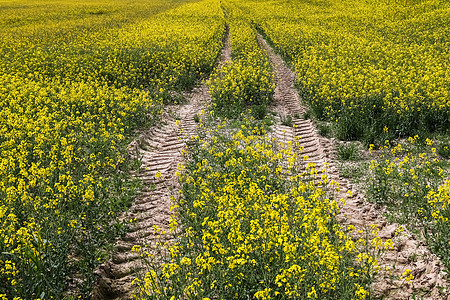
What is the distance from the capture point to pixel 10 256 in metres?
4.64

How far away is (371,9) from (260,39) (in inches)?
522

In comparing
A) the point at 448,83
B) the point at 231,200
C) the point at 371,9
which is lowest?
the point at 231,200

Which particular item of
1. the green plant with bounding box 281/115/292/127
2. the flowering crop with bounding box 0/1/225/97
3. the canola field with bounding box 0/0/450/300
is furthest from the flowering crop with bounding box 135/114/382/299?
the flowering crop with bounding box 0/1/225/97

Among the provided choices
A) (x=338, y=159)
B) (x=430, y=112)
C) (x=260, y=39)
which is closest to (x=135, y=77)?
(x=338, y=159)

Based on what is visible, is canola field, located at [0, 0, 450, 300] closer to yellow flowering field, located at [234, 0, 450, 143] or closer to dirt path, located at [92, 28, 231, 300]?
yellow flowering field, located at [234, 0, 450, 143]

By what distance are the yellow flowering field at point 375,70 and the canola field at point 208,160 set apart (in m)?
0.07

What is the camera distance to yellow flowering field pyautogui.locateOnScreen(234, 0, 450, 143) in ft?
30.0

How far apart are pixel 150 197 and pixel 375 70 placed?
844 cm

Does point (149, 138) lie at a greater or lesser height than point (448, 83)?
lesser

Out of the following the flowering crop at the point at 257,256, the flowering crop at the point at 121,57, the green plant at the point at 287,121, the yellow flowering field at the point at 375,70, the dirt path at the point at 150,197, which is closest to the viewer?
the flowering crop at the point at 257,256

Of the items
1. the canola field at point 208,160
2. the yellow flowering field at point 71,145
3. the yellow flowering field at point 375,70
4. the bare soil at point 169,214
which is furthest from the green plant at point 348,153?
the yellow flowering field at point 71,145

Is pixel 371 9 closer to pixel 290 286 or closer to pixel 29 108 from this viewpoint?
pixel 29 108

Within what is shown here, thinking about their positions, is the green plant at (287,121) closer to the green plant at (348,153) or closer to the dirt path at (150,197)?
the green plant at (348,153)

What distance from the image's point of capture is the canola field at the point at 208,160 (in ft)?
14.4
